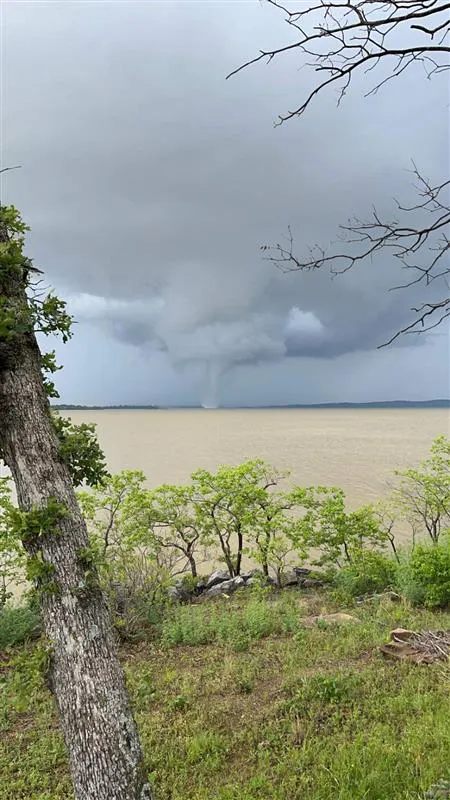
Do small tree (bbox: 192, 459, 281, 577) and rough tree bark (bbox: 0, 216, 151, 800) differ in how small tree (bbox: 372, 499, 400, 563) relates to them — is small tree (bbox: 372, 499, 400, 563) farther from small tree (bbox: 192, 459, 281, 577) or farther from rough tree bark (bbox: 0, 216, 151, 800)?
rough tree bark (bbox: 0, 216, 151, 800)

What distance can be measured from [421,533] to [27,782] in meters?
16.4

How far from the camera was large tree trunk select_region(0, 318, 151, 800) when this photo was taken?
3.40 meters

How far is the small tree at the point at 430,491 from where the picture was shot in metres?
15.1

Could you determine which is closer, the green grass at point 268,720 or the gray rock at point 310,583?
the green grass at point 268,720

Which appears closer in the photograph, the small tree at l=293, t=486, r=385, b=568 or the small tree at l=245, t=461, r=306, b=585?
the small tree at l=245, t=461, r=306, b=585

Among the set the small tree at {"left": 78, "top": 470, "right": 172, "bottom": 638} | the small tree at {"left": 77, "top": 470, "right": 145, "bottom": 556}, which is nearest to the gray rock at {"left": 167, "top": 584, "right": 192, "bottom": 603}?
the small tree at {"left": 78, "top": 470, "right": 172, "bottom": 638}

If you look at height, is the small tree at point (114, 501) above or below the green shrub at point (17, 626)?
above

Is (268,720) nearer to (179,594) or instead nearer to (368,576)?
(368,576)

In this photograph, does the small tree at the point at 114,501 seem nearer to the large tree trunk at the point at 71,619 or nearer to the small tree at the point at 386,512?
the small tree at the point at 386,512

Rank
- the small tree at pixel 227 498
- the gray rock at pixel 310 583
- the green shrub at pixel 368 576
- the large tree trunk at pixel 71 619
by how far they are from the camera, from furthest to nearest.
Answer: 1. the small tree at pixel 227 498
2. the gray rock at pixel 310 583
3. the green shrub at pixel 368 576
4. the large tree trunk at pixel 71 619

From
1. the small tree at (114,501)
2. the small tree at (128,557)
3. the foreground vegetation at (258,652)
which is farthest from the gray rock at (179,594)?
the small tree at (114,501)

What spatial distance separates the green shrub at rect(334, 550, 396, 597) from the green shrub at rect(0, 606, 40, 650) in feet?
25.6

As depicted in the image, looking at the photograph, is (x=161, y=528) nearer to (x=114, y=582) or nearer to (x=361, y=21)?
(x=114, y=582)

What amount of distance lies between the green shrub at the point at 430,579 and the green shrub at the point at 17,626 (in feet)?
27.8
